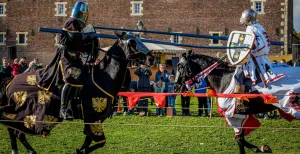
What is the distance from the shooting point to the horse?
9.39 metres

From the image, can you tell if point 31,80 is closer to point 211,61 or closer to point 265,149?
point 211,61

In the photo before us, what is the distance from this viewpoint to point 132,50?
962 centimetres

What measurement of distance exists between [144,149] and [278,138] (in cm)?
354

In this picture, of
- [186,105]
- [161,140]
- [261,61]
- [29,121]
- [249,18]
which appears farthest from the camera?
[186,105]

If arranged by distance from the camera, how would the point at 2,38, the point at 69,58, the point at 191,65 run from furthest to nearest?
the point at 2,38
the point at 191,65
the point at 69,58

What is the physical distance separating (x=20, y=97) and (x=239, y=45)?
400cm

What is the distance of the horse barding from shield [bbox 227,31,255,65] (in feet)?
1.75

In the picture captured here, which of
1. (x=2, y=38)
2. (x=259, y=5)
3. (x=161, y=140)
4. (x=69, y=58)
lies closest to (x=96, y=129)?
(x=69, y=58)

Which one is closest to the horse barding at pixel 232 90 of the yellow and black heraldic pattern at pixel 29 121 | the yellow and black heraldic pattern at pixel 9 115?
the yellow and black heraldic pattern at pixel 29 121

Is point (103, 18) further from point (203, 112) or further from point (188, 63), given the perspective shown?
point (188, 63)

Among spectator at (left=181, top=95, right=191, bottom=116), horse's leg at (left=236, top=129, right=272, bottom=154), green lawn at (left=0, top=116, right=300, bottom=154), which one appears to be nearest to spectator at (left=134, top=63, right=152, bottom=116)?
spectator at (left=181, top=95, right=191, bottom=116)

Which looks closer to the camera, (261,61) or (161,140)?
(261,61)

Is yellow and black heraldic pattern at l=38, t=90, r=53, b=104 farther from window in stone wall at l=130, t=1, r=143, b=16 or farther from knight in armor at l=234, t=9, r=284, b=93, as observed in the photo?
window in stone wall at l=130, t=1, r=143, b=16

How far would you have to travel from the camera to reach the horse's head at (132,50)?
31.5 ft
